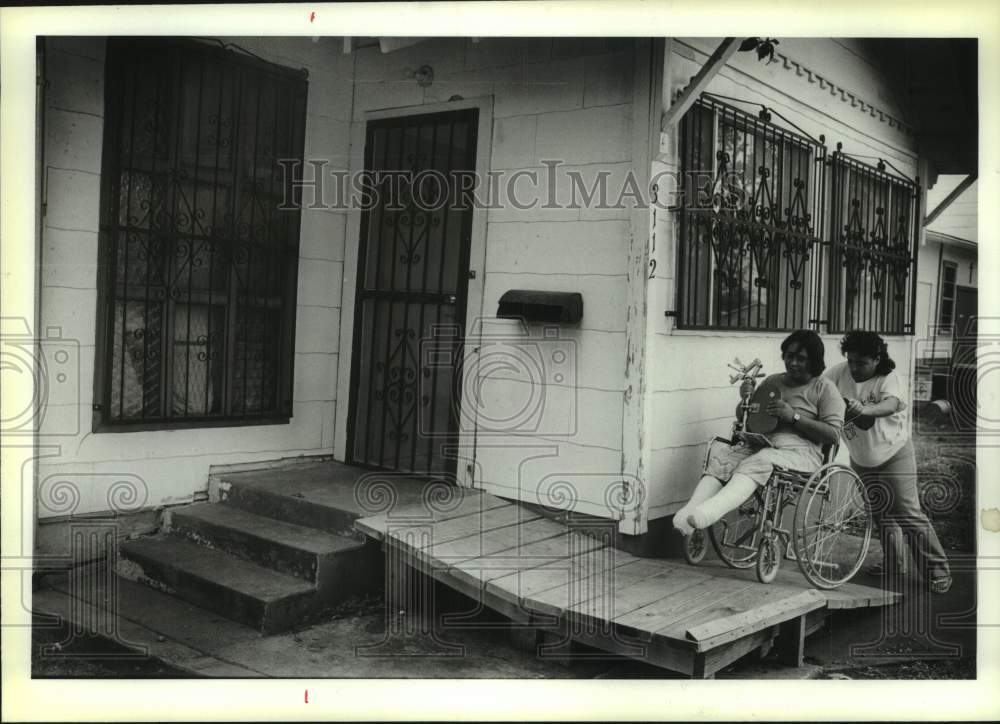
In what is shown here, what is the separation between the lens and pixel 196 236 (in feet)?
17.7

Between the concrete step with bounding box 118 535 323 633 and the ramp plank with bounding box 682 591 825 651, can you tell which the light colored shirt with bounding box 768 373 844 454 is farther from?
the concrete step with bounding box 118 535 323 633

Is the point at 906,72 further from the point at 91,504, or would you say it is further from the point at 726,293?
the point at 91,504

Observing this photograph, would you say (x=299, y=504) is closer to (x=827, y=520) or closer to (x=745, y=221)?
(x=827, y=520)

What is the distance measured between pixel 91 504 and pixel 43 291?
4.23ft

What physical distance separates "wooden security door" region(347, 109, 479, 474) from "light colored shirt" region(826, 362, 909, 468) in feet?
8.03

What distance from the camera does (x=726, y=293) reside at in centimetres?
555

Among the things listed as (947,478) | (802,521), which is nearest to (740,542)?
(802,521)

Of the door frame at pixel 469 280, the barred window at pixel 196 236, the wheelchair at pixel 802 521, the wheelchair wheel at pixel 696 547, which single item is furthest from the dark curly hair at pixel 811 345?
the barred window at pixel 196 236

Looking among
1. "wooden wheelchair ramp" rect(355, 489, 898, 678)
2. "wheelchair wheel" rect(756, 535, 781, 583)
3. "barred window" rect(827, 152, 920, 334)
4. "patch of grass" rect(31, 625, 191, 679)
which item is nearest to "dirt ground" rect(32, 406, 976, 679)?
"patch of grass" rect(31, 625, 191, 679)

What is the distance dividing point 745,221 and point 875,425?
1514 millimetres

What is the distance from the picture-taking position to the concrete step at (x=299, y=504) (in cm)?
505

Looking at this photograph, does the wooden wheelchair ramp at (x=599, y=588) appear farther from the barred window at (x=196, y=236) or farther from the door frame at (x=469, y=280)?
the barred window at (x=196, y=236)

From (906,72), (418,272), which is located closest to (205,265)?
(418,272)

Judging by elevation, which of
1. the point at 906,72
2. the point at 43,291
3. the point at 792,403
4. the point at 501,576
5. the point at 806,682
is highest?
the point at 906,72
